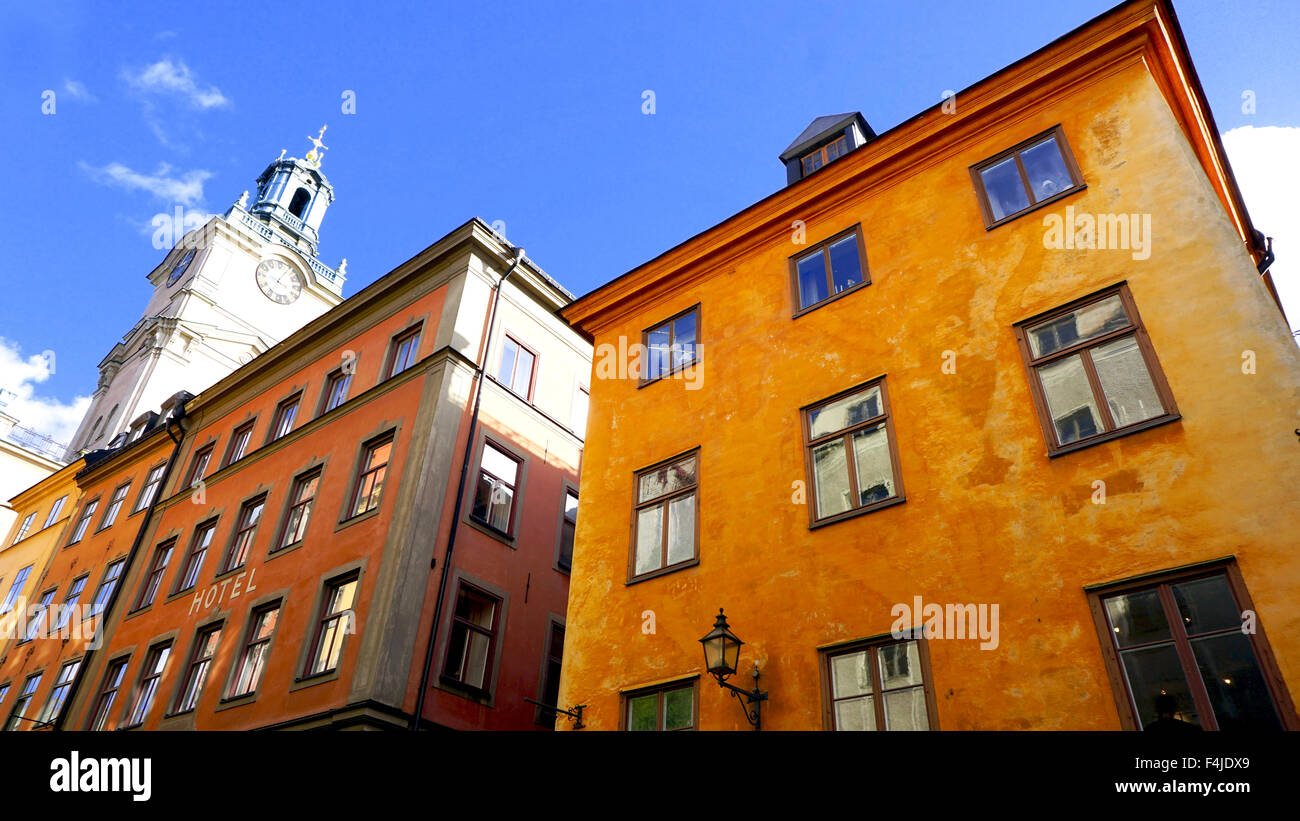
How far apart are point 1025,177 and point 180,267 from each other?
51.6 m

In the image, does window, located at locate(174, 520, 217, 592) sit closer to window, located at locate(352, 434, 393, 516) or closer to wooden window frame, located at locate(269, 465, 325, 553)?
wooden window frame, located at locate(269, 465, 325, 553)

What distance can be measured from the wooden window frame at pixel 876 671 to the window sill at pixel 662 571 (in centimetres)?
248

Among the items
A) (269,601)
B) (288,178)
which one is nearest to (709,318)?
(269,601)

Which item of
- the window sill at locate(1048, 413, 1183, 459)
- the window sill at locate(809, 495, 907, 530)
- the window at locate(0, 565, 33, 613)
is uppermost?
the window at locate(0, 565, 33, 613)

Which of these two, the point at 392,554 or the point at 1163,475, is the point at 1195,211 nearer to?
the point at 1163,475

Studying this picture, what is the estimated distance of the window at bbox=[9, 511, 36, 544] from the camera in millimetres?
34188

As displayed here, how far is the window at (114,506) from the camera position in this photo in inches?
1120

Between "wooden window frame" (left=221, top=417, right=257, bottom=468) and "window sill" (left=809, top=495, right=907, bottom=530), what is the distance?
1920 cm

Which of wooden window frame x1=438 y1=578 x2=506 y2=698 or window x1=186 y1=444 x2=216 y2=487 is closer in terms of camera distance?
wooden window frame x1=438 y1=578 x2=506 y2=698

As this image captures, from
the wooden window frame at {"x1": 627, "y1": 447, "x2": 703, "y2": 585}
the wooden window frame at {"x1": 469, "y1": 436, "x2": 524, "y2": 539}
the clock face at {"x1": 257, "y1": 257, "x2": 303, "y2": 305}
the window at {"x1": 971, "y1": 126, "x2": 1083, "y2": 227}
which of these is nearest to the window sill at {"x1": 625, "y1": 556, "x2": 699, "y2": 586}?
the wooden window frame at {"x1": 627, "y1": 447, "x2": 703, "y2": 585}

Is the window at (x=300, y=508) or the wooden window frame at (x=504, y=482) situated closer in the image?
the wooden window frame at (x=504, y=482)

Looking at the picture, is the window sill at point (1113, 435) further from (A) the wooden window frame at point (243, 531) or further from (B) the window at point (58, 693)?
(B) the window at point (58, 693)

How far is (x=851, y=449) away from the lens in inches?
423

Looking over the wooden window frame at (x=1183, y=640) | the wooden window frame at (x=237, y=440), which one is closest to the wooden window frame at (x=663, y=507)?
the wooden window frame at (x=1183, y=640)
